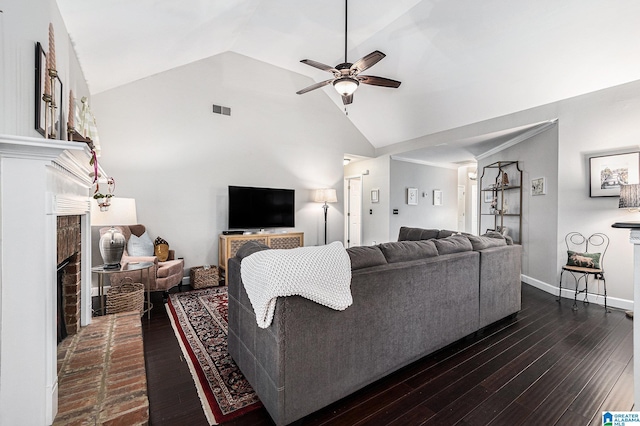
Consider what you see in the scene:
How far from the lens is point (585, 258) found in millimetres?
3408

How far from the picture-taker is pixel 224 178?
468 centimetres

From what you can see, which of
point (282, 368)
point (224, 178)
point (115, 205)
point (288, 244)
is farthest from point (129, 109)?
point (282, 368)

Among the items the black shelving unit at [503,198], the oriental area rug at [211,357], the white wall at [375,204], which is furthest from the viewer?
the white wall at [375,204]

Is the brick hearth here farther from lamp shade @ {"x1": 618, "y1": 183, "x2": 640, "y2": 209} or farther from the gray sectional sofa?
lamp shade @ {"x1": 618, "y1": 183, "x2": 640, "y2": 209}

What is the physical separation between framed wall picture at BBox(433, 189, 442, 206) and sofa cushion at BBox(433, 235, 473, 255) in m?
4.85

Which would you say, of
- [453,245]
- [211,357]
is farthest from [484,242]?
[211,357]

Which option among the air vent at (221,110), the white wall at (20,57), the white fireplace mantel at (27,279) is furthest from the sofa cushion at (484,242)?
the air vent at (221,110)

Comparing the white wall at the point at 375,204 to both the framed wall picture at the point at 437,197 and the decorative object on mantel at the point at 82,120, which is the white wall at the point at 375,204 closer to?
the framed wall picture at the point at 437,197

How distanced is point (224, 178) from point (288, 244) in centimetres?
157

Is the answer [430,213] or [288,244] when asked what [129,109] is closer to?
[288,244]

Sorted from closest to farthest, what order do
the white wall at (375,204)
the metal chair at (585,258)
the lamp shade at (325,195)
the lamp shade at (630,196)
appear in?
the lamp shade at (630,196) → the metal chair at (585,258) → the lamp shade at (325,195) → the white wall at (375,204)

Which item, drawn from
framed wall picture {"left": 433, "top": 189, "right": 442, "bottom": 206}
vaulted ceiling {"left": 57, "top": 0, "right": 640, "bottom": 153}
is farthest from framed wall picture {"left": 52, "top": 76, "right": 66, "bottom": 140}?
framed wall picture {"left": 433, "top": 189, "right": 442, "bottom": 206}

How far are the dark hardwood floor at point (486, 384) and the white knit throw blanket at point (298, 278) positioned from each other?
0.66m

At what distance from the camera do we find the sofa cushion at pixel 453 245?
2.25 m
